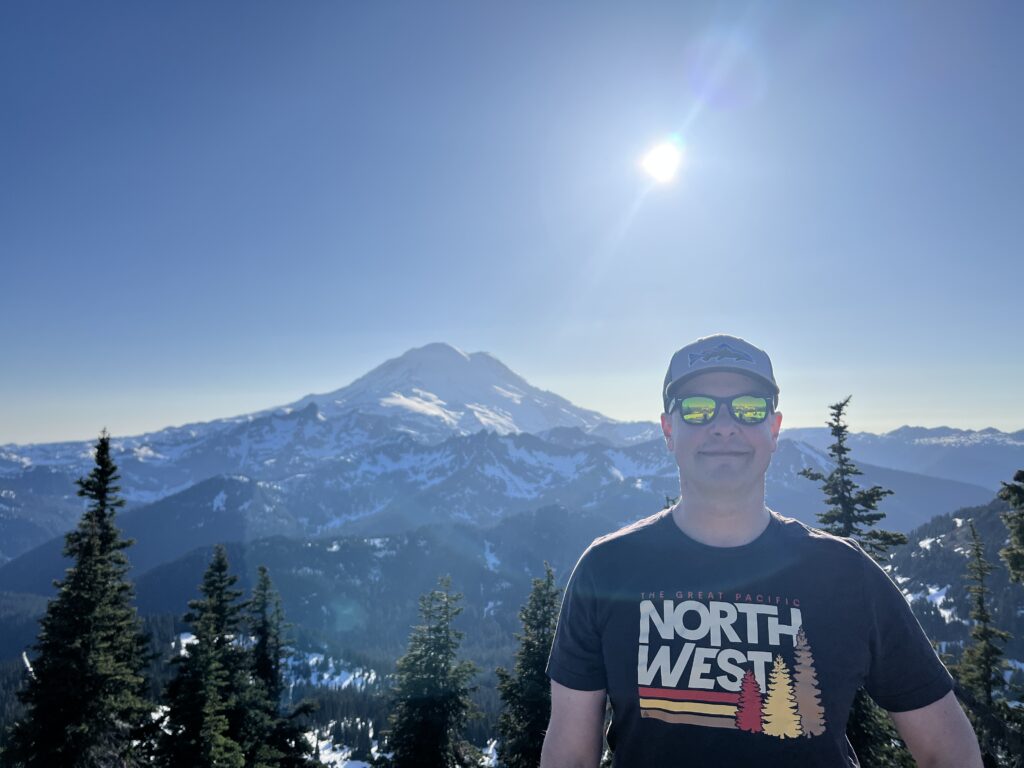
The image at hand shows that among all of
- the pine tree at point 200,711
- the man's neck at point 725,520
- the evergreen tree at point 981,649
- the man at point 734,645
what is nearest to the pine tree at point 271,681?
the pine tree at point 200,711

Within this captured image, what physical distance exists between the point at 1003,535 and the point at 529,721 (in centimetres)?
26673

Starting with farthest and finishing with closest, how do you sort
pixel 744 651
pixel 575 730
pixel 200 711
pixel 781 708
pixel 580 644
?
pixel 200 711 < pixel 580 644 < pixel 575 730 < pixel 744 651 < pixel 781 708

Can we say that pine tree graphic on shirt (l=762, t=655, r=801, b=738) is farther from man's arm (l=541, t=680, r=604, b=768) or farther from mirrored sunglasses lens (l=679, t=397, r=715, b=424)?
mirrored sunglasses lens (l=679, t=397, r=715, b=424)

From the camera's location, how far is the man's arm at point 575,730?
383 cm

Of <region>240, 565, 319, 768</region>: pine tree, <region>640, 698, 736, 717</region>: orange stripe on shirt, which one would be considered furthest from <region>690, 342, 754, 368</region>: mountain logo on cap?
<region>240, 565, 319, 768</region>: pine tree

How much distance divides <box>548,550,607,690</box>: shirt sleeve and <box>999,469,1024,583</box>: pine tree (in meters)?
17.5

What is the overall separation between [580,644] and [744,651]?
3.97 feet

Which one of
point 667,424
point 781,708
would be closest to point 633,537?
point 667,424

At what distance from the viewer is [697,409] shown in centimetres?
453

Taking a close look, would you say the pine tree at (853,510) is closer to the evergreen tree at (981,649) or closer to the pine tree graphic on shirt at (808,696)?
the evergreen tree at (981,649)

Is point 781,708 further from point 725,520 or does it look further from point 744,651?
point 725,520

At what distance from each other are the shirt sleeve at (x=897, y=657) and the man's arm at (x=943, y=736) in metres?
0.07

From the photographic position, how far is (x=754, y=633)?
12.3 ft

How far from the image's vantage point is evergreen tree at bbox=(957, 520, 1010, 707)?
24031 millimetres
